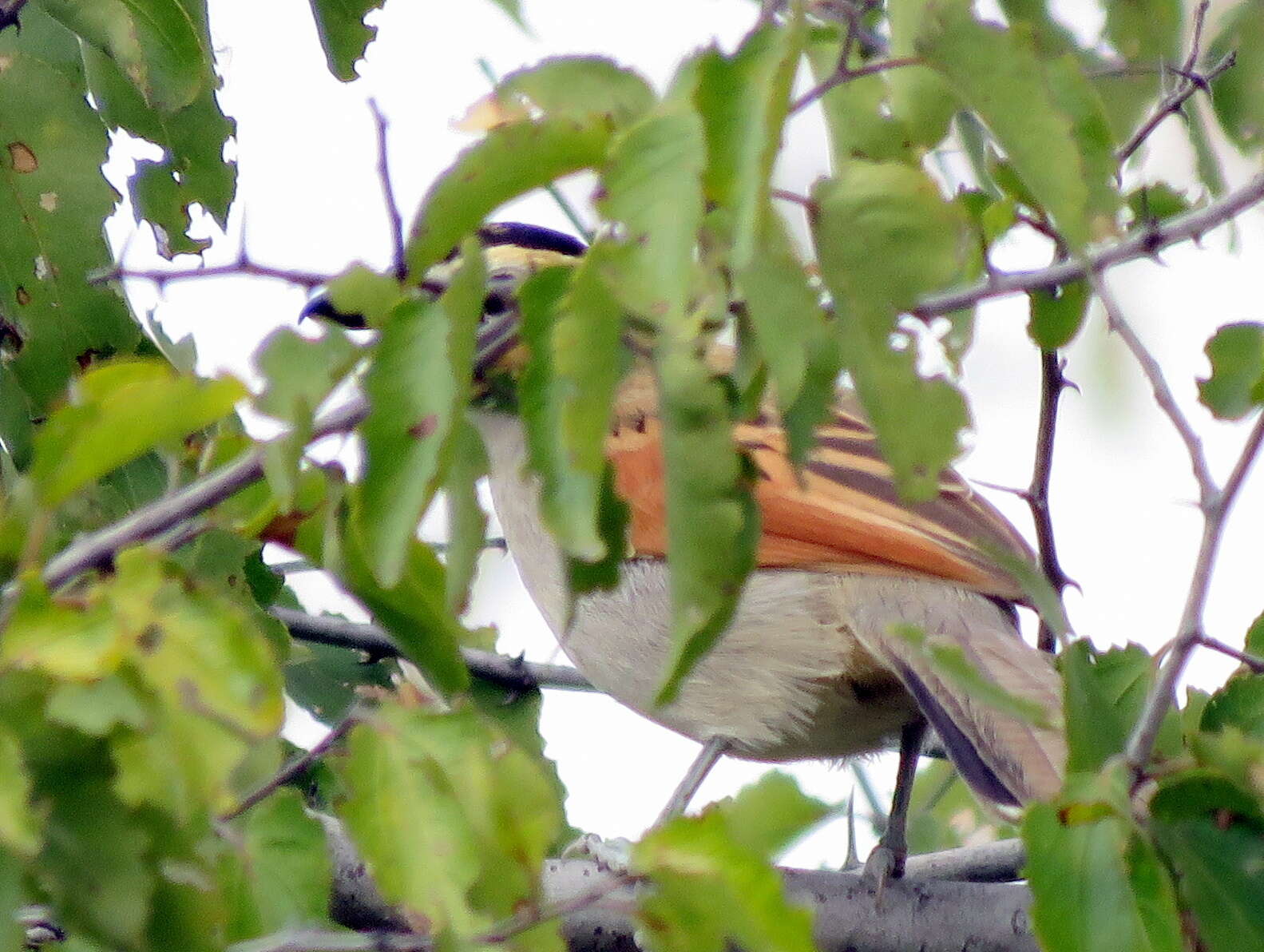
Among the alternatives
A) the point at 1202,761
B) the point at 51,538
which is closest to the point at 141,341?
the point at 51,538

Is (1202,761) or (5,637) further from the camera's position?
(1202,761)

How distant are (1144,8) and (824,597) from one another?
1.43 m

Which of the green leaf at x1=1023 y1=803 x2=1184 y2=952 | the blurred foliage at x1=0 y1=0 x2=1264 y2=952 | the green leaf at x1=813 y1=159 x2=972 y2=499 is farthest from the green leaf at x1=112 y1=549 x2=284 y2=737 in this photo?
the green leaf at x1=1023 y1=803 x2=1184 y2=952

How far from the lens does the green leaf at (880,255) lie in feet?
4.44

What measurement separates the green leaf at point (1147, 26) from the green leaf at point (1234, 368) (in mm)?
637

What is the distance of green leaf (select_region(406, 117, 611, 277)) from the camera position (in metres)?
1.34

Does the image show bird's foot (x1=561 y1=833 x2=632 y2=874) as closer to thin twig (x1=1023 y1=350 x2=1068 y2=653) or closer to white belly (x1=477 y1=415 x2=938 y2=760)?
white belly (x1=477 y1=415 x2=938 y2=760)

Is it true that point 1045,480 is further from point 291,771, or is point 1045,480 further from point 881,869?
point 291,771

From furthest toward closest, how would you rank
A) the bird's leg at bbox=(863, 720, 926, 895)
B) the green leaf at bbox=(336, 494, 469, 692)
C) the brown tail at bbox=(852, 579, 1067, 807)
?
the bird's leg at bbox=(863, 720, 926, 895) → the brown tail at bbox=(852, 579, 1067, 807) → the green leaf at bbox=(336, 494, 469, 692)

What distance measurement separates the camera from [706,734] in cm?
366

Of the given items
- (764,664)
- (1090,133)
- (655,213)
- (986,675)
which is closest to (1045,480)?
(986,675)

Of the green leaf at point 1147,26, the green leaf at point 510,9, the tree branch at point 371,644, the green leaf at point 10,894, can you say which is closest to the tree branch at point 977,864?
the tree branch at point 371,644

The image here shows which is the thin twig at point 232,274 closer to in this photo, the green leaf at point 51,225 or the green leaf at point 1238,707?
the green leaf at point 51,225

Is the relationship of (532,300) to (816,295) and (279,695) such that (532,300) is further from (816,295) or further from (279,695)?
(279,695)
